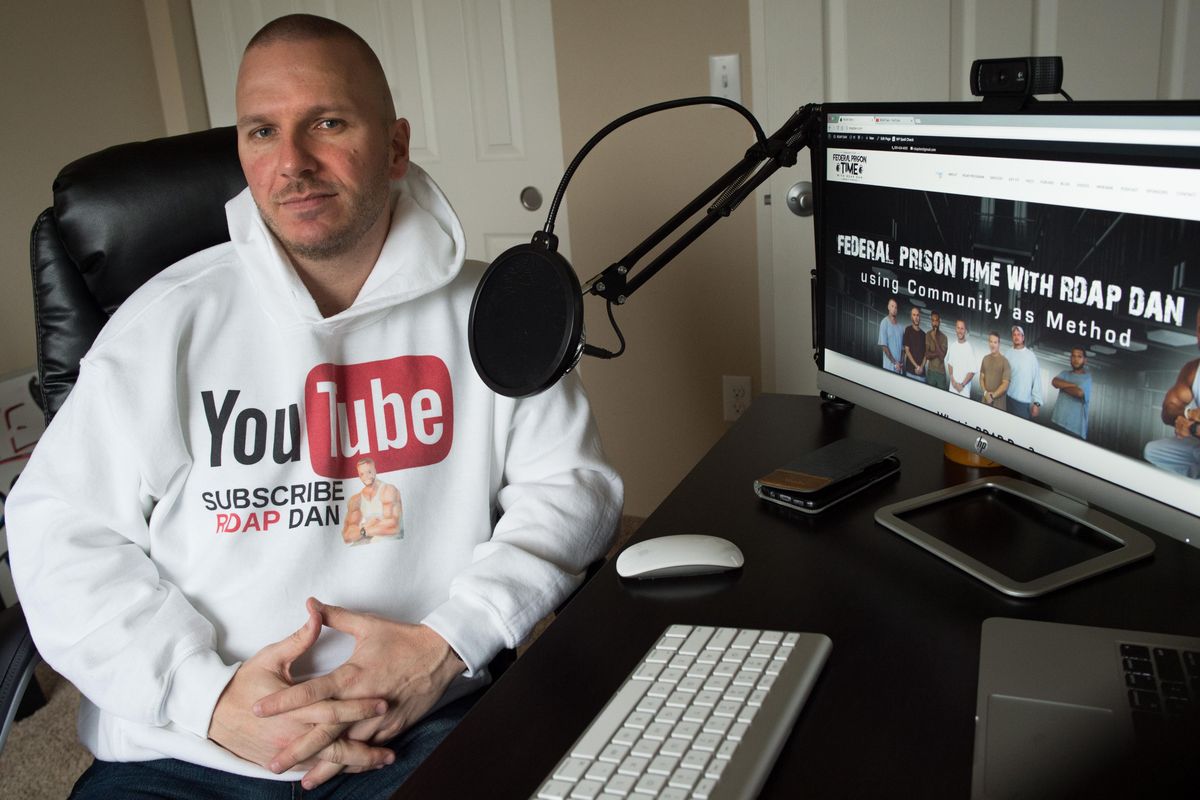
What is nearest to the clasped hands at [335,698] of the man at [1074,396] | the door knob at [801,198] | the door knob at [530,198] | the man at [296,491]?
the man at [296,491]

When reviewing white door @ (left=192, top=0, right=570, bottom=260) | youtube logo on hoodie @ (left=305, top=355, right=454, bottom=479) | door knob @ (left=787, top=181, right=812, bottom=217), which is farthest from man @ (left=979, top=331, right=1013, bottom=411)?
white door @ (left=192, top=0, right=570, bottom=260)

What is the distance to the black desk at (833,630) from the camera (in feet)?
2.47

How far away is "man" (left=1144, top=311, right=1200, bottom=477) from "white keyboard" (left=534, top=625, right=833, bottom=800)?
323mm

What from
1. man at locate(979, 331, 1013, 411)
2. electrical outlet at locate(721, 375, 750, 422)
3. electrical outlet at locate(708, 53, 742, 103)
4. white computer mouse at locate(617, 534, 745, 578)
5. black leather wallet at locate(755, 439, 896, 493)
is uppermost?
electrical outlet at locate(708, 53, 742, 103)

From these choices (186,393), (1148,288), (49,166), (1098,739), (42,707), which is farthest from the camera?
(49,166)

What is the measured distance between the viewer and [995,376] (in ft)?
3.32

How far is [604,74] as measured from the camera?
246 cm

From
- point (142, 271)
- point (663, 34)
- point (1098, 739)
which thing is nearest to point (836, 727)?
point (1098, 739)

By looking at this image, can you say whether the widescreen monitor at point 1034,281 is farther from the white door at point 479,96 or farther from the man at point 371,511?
the white door at point 479,96

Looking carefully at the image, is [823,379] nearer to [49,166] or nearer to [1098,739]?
[1098,739]

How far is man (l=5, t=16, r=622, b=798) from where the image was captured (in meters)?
1.13

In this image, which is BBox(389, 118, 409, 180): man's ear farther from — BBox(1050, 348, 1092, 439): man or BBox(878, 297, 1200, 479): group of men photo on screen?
BBox(1050, 348, 1092, 439): man

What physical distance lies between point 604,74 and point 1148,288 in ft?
5.93

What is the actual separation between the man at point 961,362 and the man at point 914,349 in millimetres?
36
